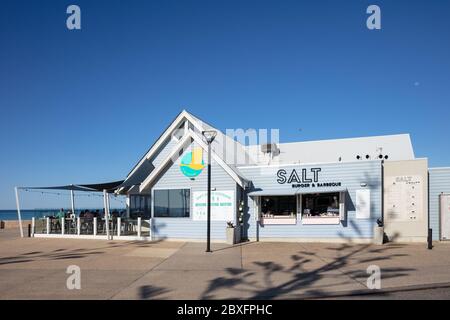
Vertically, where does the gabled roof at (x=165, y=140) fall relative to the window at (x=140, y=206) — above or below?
above

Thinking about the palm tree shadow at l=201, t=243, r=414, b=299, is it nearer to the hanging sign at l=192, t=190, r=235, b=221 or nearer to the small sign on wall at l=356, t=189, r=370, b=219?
the small sign on wall at l=356, t=189, r=370, b=219

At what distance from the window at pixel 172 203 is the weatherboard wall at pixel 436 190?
34.6ft

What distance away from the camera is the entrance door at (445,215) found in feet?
53.0

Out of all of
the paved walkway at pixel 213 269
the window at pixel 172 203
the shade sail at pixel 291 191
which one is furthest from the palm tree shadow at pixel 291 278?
the window at pixel 172 203

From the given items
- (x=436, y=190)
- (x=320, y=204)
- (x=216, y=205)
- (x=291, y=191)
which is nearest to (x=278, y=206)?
(x=291, y=191)

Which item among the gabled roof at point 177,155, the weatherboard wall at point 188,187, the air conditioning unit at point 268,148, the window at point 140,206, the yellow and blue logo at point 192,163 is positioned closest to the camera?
the gabled roof at point 177,155

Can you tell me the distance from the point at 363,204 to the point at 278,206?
3661 mm

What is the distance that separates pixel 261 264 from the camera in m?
11.2

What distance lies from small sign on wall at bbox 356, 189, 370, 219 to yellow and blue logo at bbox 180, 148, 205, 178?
6.96 metres

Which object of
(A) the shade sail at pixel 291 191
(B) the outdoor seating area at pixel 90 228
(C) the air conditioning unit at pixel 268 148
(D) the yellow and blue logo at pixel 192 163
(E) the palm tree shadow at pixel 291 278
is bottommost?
(B) the outdoor seating area at pixel 90 228

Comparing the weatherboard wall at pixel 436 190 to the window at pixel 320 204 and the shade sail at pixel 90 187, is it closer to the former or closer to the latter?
the window at pixel 320 204

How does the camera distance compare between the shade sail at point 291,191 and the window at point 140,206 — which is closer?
the shade sail at point 291,191

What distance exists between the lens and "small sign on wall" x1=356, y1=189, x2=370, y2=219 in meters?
16.3

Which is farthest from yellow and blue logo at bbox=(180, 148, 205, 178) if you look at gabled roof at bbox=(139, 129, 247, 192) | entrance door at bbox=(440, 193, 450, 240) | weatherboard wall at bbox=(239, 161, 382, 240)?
entrance door at bbox=(440, 193, 450, 240)
